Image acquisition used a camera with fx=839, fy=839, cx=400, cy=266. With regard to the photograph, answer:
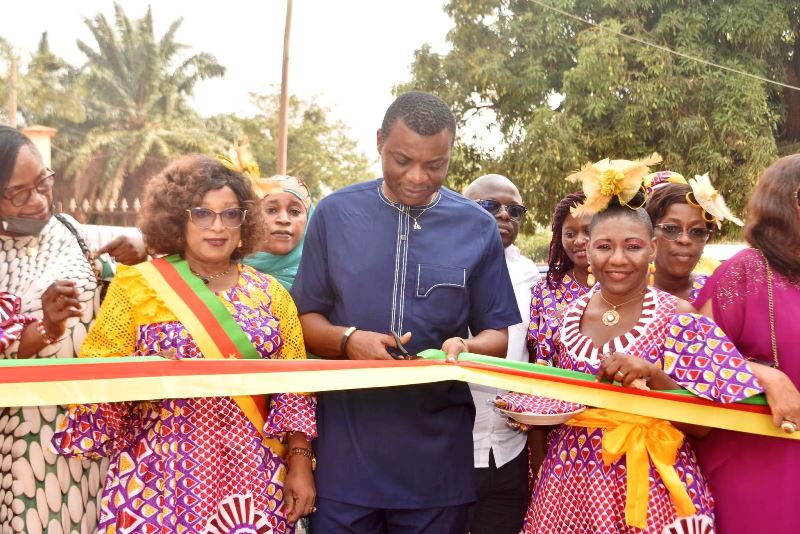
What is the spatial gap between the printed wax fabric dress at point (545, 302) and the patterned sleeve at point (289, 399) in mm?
1170

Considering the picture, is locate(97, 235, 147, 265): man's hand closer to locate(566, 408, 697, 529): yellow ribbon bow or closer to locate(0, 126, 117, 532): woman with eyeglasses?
locate(0, 126, 117, 532): woman with eyeglasses

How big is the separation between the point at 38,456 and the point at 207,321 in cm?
93

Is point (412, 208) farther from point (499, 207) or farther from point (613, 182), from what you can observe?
point (499, 207)

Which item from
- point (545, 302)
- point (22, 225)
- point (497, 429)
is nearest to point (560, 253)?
point (545, 302)

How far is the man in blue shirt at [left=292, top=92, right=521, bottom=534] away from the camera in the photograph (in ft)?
10.7

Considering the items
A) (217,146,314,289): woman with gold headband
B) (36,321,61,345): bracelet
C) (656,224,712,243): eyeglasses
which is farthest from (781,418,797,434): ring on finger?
(36,321,61,345): bracelet

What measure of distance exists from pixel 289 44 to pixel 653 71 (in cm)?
812

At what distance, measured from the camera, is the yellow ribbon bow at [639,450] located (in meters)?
3.01

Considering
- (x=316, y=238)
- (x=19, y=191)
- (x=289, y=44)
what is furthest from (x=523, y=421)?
(x=289, y=44)

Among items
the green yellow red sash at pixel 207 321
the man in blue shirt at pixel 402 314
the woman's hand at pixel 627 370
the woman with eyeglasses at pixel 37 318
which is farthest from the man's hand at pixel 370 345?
the woman with eyeglasses at pixel 37 318

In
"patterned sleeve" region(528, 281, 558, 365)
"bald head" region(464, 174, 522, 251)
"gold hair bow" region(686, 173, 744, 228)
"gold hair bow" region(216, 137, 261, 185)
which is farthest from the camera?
"bald head" region(464, 174, 522, 251)

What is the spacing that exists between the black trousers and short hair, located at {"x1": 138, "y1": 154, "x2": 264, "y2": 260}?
5.72 feet

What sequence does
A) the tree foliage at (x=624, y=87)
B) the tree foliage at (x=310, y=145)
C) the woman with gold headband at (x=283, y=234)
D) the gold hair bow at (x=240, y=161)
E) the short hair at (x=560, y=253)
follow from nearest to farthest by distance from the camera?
the gold hair bow at (x=240, y=161)
the short hair at (x=560, y=253)
the woman with gold headband at (x=283, y=234)
the tree foliage at (x=624, y=87)
the tree foliage at (x=310, y=145)

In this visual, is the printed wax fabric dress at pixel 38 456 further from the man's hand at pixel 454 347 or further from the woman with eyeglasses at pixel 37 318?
the man's hand at pixel 454 347
